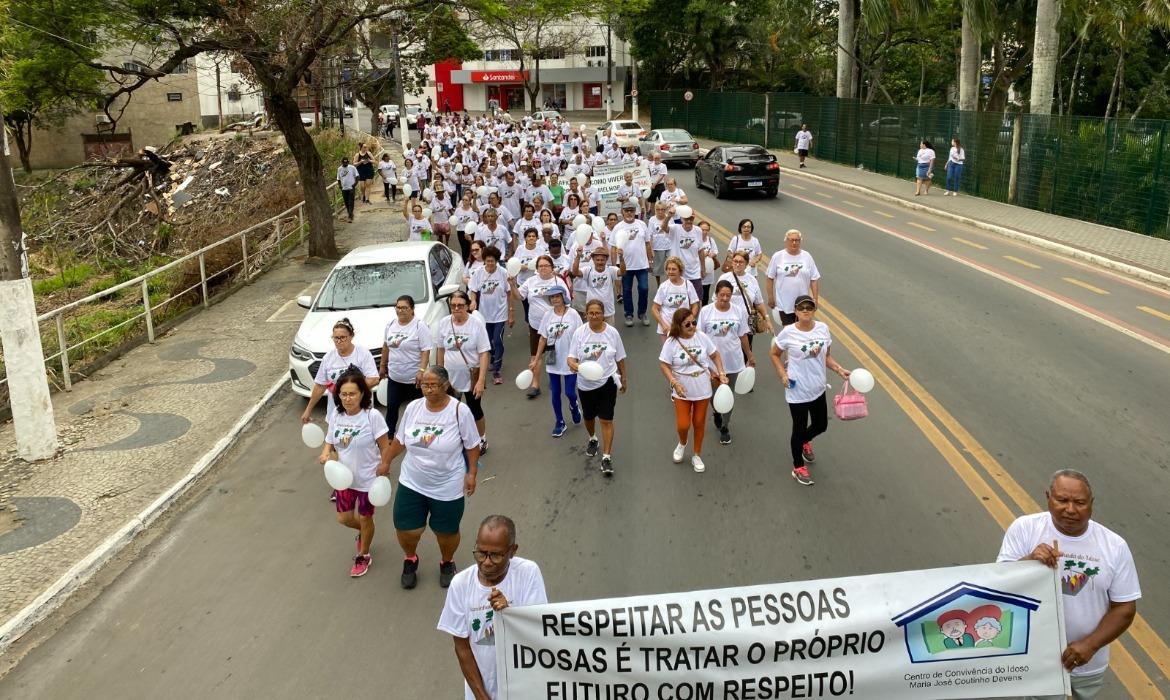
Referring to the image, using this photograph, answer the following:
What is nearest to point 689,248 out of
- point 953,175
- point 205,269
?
point 205,269

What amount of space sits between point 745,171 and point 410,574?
19748mm

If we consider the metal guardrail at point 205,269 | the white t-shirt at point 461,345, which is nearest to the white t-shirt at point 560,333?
the white t-shirt at point 461,345

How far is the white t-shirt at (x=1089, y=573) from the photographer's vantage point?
Result: 381cm

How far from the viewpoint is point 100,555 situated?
670 cm

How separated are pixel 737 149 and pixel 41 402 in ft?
64.7

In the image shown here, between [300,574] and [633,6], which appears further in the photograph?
[633,6]

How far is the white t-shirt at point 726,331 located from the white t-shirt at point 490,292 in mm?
2898

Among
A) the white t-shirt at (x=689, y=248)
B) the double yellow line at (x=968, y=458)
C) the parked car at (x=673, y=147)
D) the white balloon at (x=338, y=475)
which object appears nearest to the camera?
the double yellow line at (x=968, y=458)

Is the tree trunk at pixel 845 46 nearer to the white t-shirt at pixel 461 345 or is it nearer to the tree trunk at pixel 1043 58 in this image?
the tree trunk at pixel 1043 58

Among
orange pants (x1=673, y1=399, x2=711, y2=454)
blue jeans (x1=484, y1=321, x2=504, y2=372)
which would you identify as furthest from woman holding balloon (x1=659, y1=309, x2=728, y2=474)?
blue jeans (x1=484, y1=321, x2=504, y2=372)

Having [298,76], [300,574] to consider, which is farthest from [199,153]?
[300,574]

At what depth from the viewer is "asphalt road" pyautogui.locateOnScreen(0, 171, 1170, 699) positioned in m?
5.39

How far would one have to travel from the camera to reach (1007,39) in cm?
4053

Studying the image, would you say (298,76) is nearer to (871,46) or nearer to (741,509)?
(741,509)
